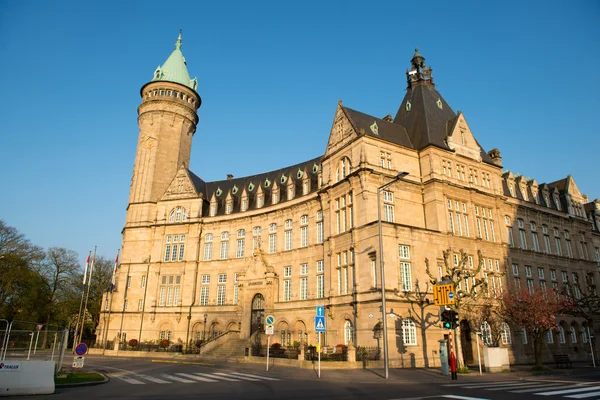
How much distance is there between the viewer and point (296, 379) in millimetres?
21969

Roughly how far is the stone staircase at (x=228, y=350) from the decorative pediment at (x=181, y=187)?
2150 cm

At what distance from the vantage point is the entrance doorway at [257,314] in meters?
44.7

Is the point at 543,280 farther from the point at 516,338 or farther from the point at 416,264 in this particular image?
the point at 416,264

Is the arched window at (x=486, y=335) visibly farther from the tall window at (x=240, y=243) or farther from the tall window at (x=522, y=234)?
the tall window at (x=240, y=243)

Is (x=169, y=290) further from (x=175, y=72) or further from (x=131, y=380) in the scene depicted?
(x=175, y=72)

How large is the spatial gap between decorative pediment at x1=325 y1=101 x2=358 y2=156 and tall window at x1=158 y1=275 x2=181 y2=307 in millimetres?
26526

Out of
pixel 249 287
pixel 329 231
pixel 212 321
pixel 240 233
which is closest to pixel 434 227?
pixel 329 231

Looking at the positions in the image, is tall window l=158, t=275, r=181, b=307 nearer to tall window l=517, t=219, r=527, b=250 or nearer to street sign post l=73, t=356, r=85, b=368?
street sign post l=73, t=356, r=85, b=368

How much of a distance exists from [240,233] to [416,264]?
24.9 meters

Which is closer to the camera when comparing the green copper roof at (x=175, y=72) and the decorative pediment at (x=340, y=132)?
the decorative pediment at (x=340, y=132)

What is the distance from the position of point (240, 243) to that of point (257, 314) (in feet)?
32.8

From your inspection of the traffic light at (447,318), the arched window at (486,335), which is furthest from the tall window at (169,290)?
the traffic light at (447,318)

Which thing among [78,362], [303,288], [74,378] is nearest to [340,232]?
[303,288]

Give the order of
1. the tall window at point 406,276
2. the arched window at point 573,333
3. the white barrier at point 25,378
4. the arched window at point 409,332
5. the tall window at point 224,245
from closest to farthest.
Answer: the white barrier at point 25,378 < the arched window at point 409,332 < the tall window at point 406,276 < the arched window at point 573,333 < the tall window at point 224,245
